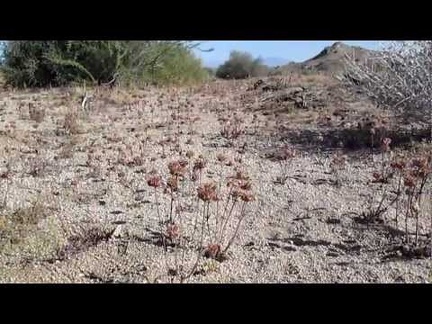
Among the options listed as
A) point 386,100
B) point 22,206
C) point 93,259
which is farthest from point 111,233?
point 386,100

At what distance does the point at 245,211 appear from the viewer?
4805 millimetres

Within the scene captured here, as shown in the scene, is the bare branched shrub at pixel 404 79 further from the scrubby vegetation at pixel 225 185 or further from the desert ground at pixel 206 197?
the desert ground at pixel 206 197

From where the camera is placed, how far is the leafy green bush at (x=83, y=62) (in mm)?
13141

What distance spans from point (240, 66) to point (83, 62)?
6.96 m

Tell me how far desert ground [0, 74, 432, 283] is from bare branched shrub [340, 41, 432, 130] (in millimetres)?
322

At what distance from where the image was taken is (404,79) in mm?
6375

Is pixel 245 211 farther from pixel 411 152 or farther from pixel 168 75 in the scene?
pixel 168 75

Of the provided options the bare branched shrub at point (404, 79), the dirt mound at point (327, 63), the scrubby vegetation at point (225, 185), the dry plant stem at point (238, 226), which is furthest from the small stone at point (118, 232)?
the dirt mound at point (327, 63)

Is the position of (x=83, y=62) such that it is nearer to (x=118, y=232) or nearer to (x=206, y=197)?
(x=118, y=232)

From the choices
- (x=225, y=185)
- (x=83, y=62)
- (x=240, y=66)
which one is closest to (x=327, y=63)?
(x=240, y=66)

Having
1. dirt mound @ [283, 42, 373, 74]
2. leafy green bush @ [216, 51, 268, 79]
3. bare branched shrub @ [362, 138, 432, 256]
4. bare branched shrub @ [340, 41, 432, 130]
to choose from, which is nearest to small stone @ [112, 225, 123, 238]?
bare branched shrub @ [362, 138, 432, 256]

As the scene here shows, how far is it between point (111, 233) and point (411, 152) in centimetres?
356

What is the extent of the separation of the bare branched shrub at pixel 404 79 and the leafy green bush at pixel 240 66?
1068cm

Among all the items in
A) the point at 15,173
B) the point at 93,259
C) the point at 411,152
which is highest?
the point at 411,152
